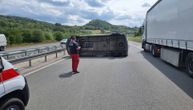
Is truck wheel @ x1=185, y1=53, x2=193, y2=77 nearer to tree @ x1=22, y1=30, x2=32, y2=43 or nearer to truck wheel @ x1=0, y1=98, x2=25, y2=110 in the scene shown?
truck wheel @ x1=0, y1=98, x2=25, y2=110

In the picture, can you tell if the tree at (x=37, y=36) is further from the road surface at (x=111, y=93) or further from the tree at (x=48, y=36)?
the road surface at (x=111, y=93)

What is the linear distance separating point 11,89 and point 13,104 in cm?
30

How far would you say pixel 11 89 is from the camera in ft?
14.3

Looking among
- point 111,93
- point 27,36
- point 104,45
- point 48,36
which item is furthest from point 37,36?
point 111,93

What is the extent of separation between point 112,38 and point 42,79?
458 inches

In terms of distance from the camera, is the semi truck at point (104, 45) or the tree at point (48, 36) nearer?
the semi truck at point (104, 45)

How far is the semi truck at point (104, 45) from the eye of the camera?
66.7 ft

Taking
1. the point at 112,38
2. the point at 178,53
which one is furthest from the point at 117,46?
the point at 178,53

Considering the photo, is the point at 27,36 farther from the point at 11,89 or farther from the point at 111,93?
the point at 11,89

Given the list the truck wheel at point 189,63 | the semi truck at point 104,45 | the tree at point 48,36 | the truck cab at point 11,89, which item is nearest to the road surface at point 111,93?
the truck wheel at point 189,63

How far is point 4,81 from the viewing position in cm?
423

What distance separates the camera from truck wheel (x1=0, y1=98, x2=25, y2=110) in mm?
4262

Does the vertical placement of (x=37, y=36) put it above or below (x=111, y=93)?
above

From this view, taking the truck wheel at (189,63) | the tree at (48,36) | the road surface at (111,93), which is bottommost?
the road surface at (111,93)
